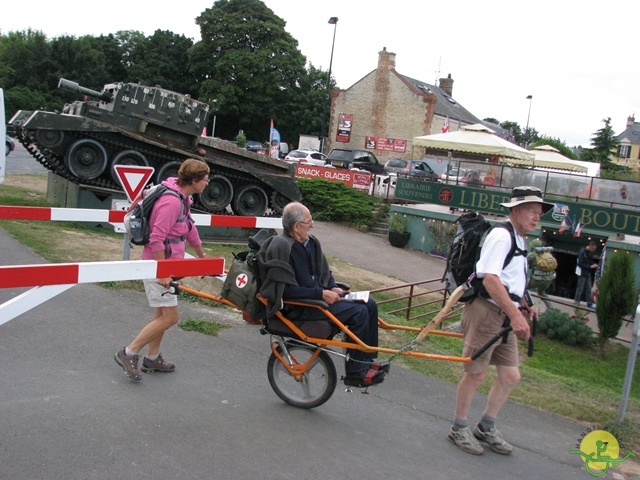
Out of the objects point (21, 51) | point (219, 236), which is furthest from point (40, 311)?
point (21, 51)

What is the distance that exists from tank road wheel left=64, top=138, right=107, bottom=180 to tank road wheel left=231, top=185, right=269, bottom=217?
140 inches

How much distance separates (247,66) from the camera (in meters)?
52.8

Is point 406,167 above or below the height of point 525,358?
above

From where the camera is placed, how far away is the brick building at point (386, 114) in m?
47.9

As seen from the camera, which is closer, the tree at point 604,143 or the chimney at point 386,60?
the chimney at point 386,60

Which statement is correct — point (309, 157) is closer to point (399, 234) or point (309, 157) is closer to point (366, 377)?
point (399, 234)

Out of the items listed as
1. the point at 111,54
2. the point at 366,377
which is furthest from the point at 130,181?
the point at 111,54

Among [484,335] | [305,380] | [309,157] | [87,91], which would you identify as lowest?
[305,380]

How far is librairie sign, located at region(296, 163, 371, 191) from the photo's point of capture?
25.2m

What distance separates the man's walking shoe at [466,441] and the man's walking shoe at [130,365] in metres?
2.36

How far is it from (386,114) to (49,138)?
37.4m

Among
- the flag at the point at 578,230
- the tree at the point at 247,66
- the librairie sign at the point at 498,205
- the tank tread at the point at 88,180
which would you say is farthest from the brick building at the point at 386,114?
the tank tread at the point at 88,180

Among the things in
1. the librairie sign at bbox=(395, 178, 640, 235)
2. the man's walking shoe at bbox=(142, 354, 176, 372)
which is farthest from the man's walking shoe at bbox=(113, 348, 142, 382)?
the librairie sign at bbox=(395, 178, 640, 235)

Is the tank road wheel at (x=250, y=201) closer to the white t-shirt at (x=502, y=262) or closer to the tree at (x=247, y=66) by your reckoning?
the white t-shirt at (x=502, y=262)
